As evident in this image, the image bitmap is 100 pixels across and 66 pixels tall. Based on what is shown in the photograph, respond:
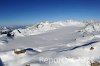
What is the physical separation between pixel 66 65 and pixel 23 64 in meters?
7.76

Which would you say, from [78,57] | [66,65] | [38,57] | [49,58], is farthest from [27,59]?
[78,57]

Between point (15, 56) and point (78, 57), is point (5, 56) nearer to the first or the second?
point (15, 56)

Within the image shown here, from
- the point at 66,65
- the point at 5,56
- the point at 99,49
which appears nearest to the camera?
the point at 66,65

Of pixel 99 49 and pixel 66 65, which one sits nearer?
pixel 66 65

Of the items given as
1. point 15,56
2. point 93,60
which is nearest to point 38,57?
point 15,56

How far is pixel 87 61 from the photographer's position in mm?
30844

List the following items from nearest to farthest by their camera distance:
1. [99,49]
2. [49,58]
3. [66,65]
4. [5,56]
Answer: [66,65] → [49,58] → [5,56] → [99,49]

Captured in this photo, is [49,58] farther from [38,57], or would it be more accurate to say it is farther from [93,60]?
[93,60]

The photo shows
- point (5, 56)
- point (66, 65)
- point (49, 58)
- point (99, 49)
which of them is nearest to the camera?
point (66, 65)

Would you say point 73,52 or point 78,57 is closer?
point 78,57

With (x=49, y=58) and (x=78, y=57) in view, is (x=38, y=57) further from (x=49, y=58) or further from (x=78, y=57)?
(x=78, y=57)

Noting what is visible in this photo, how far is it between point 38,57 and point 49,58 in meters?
2.23

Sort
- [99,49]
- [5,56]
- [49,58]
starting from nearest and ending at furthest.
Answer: [49,58] < [5,56] < [99,49]

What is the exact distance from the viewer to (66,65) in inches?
1179
